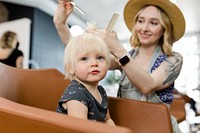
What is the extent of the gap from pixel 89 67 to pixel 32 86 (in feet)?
0.87

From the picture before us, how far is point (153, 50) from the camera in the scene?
106 centimetres

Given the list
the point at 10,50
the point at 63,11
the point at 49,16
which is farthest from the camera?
the point at 49,16

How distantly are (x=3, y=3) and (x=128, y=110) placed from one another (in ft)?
14.8

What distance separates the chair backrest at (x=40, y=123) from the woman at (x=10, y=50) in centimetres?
367

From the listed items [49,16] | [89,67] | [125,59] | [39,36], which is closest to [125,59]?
[125,59]

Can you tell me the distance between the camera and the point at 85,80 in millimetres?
746

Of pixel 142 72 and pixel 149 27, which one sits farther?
pixel 149 27

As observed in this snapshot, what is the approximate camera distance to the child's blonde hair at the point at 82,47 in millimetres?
731

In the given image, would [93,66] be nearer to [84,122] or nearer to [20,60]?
[84,122]

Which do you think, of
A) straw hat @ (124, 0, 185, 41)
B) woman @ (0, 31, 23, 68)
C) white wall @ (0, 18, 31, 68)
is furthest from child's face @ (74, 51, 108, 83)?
white wall @ (0, 18, 31, 68)

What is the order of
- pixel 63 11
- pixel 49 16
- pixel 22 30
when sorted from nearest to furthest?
pixel 63 11
pixel 22 30
pixel 49 16

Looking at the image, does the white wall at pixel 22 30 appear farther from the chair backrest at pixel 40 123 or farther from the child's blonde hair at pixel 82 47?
the chair backrest at pixel 40 123

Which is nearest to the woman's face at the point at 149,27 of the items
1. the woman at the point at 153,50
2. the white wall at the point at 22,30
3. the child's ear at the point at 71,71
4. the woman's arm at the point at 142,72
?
the woman at the point at 153,50

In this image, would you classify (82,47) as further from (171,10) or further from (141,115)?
(171,10)
